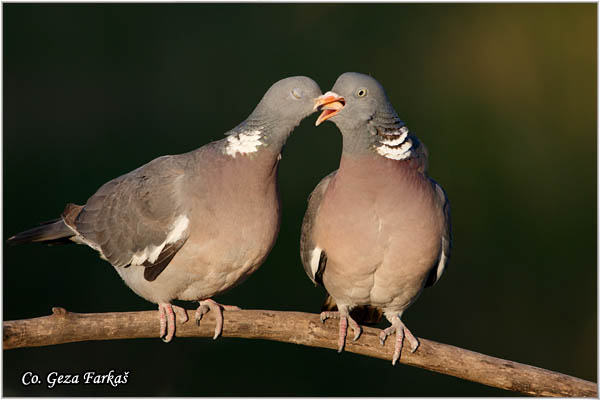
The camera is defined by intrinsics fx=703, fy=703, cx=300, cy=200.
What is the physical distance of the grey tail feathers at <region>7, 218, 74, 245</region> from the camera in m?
2.37

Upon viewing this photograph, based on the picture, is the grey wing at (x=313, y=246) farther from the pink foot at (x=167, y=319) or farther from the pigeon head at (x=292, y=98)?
the pink foot at (x=167, y=319)

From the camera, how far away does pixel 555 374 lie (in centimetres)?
213

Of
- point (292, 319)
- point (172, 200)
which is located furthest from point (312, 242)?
point (172, 200)

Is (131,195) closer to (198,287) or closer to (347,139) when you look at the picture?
(198,287)

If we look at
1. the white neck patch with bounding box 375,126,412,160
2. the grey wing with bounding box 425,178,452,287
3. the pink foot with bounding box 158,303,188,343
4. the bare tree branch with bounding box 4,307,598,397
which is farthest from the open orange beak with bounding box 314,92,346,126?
the pink foot with bounding box 158,303,188,343

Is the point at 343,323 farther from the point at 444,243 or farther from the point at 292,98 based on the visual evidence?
the point at 292,98

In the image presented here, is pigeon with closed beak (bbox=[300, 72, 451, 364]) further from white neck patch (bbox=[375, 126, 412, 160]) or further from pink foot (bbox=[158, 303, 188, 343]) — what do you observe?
pink foot (bbox=[158, 303, 188, 343])

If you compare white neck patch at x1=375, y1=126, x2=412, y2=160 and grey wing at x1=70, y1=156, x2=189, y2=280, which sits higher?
white neck patch at x1=375, y1=126, x2=412, y2=160

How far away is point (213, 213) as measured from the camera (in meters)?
2.04

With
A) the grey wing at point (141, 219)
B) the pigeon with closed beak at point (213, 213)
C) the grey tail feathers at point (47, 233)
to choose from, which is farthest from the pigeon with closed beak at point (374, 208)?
the grey tail feathers at point (47, 233)

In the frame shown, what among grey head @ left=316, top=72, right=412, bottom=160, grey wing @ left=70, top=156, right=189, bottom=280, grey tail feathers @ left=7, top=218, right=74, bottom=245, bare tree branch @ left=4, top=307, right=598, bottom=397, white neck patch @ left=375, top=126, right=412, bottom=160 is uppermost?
grey head @ left=316, top=72, right=412, bottom=160

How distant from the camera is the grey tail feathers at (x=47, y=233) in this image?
2.37 meters

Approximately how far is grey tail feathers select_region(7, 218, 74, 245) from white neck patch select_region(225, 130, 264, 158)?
0.71 metres

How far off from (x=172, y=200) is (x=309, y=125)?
2295mm
